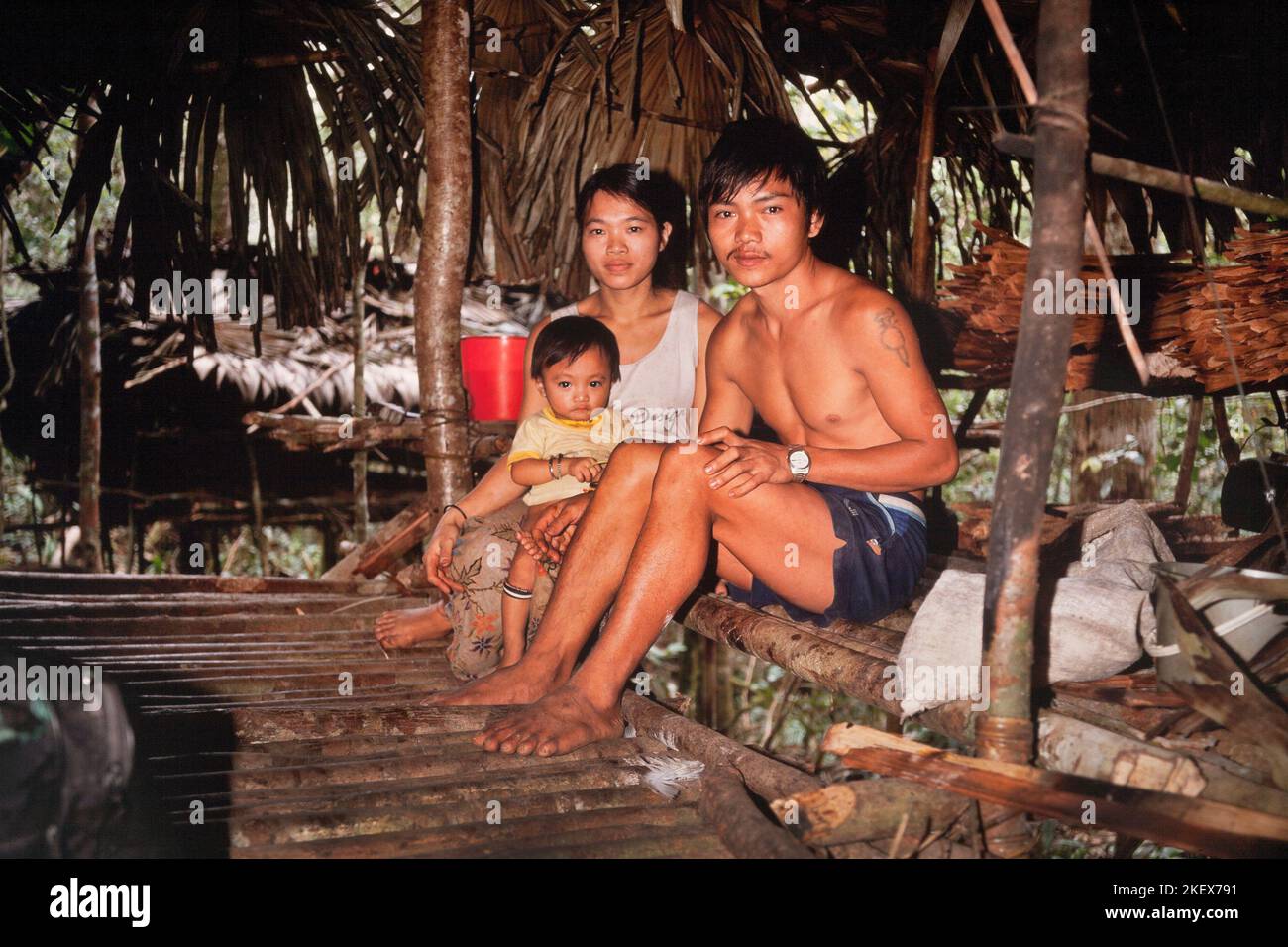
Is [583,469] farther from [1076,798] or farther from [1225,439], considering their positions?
[1225,439]

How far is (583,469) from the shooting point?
2.90m

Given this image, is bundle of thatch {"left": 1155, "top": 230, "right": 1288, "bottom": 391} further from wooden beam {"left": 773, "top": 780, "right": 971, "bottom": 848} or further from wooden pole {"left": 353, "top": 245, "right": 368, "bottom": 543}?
wooden pole {"left": 353, "top": 245, "right": 368, "bottom": 543}

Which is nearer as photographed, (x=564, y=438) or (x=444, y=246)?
(x=564, y=438)

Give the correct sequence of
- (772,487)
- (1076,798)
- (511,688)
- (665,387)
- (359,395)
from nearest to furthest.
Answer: (1076,798), (772,487), (511,688), (665,387), (359,395)

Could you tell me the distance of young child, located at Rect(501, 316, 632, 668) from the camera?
2.95m

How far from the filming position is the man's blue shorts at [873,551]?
2.42 meters

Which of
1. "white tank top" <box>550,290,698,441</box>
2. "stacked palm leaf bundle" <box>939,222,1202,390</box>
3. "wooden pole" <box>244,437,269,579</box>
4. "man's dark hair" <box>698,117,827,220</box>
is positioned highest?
"man's dark hair" <box>698,117,827,220</box>

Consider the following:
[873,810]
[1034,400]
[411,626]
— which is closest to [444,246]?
[411,626]

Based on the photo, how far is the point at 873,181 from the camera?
14.7ft

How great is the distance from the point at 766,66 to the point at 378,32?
5.20 feet

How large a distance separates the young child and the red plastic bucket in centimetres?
123

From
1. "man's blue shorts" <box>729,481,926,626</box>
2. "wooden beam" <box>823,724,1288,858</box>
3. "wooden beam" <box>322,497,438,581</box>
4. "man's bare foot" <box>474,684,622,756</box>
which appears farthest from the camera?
"wooden beam" <box>322,497,438,581</box>

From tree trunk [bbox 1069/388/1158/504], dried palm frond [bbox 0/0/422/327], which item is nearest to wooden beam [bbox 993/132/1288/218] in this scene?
dried palm frond [bbox 0/0/422/327]

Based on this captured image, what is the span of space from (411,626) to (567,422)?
88 centimetres
